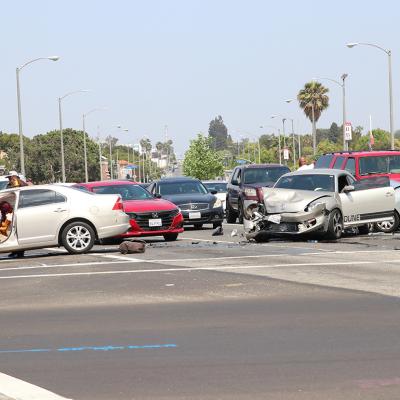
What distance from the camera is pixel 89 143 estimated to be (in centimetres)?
13775

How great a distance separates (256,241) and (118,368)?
1459 centimetres

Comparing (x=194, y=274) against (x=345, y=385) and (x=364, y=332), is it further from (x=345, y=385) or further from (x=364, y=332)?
(x=345, y=385)

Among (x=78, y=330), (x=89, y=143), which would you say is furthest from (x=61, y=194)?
(x=89, y=143)

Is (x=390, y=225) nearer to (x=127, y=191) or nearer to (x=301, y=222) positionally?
(x=301, y=222)

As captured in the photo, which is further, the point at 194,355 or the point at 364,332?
the point at 364,332

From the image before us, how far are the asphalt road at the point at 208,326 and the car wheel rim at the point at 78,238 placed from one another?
6.06ft

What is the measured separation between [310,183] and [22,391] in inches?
629

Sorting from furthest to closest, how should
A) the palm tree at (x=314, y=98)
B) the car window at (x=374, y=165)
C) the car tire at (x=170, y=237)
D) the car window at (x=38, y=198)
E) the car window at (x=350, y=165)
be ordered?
the palm tree at (x=314, y=98) → the car window at (x=374, y=165) → the car window at (x=350, y=165) → the car tire at (x=170, y=237) → the car window at (x=38, y=198)

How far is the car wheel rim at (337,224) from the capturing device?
2209 centimetres

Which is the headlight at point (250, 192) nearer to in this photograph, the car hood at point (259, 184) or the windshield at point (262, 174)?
the car hood at point (259, 184)

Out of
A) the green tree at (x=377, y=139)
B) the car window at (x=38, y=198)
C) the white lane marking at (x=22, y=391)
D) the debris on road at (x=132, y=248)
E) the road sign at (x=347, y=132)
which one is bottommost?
the white lane marking at (x=22, y=391)

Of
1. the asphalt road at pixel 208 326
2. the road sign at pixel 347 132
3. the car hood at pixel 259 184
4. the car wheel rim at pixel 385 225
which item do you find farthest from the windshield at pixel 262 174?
the road sign at pixel 347 132

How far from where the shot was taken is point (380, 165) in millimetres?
28000

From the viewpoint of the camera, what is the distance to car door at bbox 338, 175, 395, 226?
22797 millimetres
